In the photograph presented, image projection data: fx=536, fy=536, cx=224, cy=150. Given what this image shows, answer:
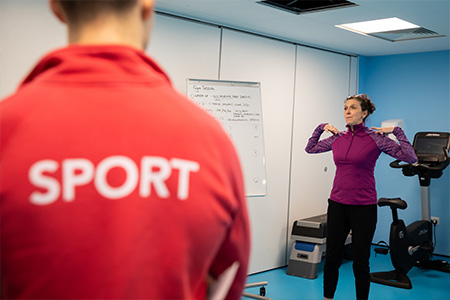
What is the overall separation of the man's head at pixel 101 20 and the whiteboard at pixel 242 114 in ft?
11.1

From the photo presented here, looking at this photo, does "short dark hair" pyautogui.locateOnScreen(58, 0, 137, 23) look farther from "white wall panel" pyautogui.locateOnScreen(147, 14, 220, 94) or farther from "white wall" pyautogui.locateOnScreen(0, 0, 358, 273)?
"white wall panel" pyautogui.locateOnScreen(147, 14, 220, 94)

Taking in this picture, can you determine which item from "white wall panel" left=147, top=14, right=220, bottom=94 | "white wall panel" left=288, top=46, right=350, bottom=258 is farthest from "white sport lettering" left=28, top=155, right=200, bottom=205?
"white wall panel" left=288, top=46, right=350, bottom=258

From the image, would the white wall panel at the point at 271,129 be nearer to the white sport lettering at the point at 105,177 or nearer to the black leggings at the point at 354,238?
the black leggings at the point at 354,238

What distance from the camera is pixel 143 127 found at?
0.72m

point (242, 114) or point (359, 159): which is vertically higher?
point (242, 114)

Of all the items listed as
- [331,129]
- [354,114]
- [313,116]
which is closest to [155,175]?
[354,114]

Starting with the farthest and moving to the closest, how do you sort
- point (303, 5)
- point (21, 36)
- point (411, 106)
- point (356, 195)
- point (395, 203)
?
point (411, 106)
point (395, 203)
point (303, 5)
point (356, 195)
point (21, 36)

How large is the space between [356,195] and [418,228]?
167 centimetres

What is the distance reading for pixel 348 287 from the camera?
463cm

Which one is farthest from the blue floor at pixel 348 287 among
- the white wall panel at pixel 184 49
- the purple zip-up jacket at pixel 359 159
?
the white wall panel at pixel 184 49

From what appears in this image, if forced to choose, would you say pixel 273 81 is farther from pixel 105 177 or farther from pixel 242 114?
pixel 105 177

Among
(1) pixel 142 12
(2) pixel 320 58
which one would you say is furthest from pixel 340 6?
(1) pixel 142 12

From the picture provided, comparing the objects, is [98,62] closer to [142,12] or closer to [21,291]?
[142,12]

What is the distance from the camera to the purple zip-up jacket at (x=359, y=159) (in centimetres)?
374
